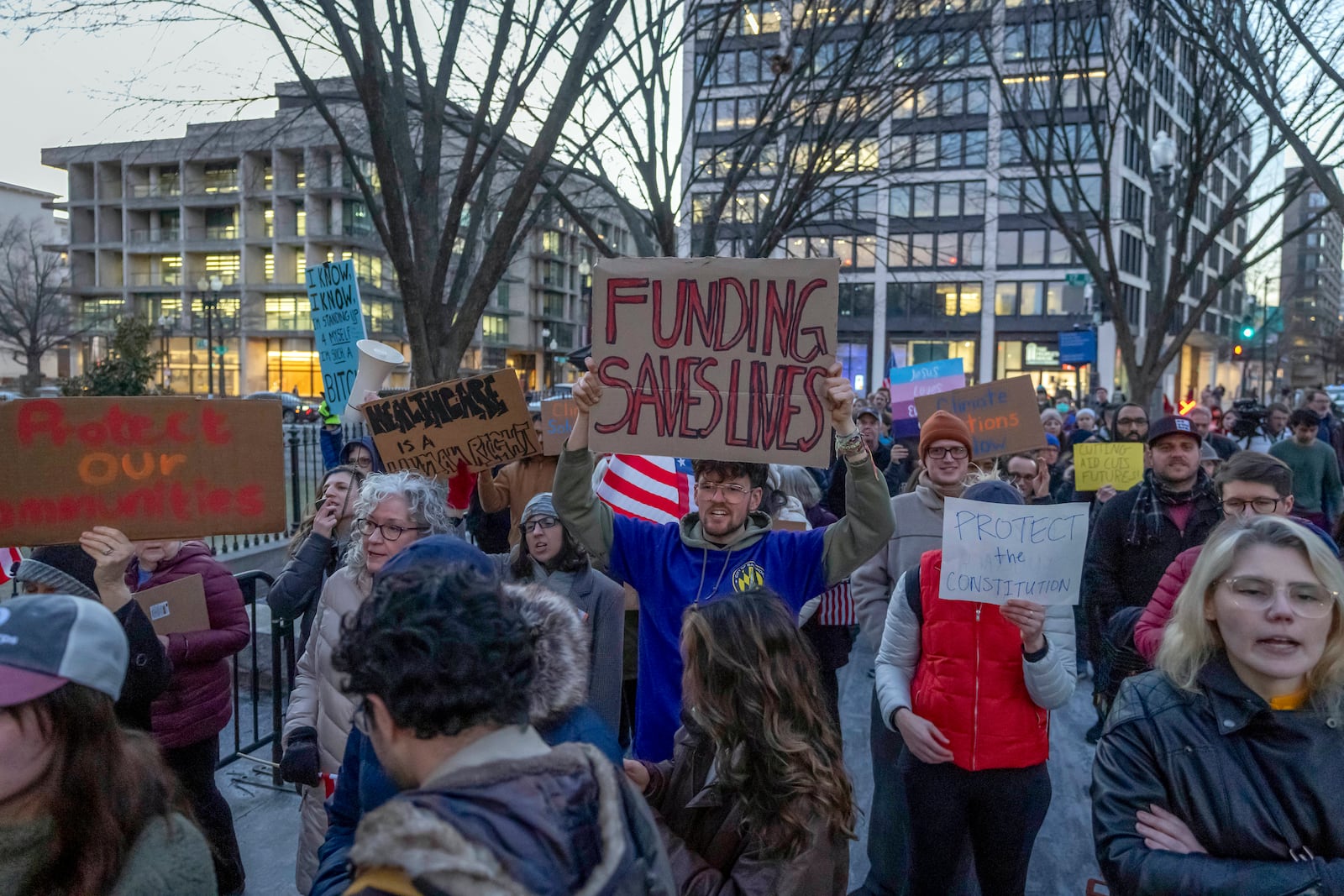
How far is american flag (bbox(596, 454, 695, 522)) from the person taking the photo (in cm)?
519

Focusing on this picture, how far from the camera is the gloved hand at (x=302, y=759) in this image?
3.09 metres

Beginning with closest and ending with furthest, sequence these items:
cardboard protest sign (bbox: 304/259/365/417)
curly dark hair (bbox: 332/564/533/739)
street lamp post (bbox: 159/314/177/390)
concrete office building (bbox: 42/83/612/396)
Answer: curly dark hair (bbox: 332/564/533/739) < cardboard protest sign (bbox: 304/259/365/417) < concrete office building (bbox: 42/83/612/396) < street lamp post (bbox: 159/314/177/390)

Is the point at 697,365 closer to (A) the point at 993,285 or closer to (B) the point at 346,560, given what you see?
(B) the point at 346,560

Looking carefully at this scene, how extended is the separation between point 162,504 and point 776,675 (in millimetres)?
2086

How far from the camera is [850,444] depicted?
314cm

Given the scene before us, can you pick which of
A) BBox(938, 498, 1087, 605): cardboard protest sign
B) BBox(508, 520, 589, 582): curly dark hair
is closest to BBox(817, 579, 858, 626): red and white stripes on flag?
BBox(508, 520, 589, 582): curly dark hair

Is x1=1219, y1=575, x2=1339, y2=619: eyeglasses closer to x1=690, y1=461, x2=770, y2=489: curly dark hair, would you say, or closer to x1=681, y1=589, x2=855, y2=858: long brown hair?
x1=681, y1=589, x2=855, y2=858: long brown hair

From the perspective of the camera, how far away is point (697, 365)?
3.46 metres

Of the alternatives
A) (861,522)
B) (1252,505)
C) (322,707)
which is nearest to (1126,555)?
(1252,505)

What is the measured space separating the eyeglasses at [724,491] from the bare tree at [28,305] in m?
43.3

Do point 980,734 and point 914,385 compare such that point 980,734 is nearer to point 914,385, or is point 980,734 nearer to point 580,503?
point 580,503

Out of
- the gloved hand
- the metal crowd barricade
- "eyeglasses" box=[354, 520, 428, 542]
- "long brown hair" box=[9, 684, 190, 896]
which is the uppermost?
"eyeglasses" box=[354, 520, 428, 542]

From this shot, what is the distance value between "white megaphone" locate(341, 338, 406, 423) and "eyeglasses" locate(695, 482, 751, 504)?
3.27 meters

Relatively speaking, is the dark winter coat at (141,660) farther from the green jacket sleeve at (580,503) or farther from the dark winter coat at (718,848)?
the dark winter coat at (718,848)
